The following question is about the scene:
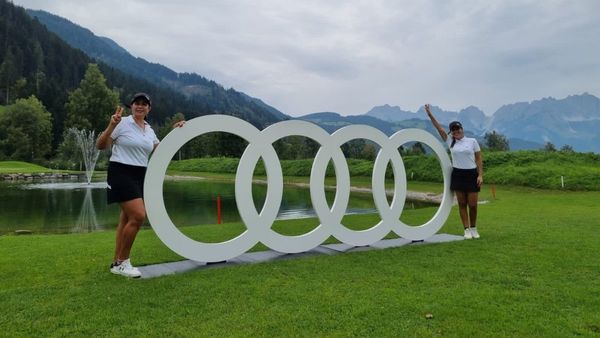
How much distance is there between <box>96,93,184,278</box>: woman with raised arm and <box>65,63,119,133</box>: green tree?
190 ft

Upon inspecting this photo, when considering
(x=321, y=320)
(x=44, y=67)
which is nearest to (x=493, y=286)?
(x=321, y=320)

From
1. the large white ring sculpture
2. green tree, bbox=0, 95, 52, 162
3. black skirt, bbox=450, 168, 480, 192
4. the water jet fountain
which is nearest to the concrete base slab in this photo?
the large white ring sculpture

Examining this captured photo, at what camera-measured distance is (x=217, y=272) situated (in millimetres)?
5059

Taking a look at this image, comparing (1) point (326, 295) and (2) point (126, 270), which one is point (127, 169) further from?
(1) point (326, 295)

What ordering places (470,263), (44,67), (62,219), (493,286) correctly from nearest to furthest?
(493,286) → (470,263) → (62,219) → (44,67)

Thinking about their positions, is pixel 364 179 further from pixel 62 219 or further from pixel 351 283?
pixel 351 283

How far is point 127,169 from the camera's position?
15.9ft

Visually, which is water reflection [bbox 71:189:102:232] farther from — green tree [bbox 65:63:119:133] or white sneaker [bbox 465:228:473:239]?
green tree [bbox 65:63:119:133]

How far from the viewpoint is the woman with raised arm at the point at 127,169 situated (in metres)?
4.73

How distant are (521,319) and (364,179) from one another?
105ft

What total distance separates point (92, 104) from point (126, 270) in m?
60.9

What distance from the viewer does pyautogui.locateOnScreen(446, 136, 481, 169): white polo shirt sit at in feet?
24.1

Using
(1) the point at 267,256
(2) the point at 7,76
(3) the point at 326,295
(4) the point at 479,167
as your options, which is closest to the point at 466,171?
(4) the point at 479,167

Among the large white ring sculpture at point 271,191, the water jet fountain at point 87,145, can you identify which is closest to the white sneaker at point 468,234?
the large white ring sculpture at point 271,191
